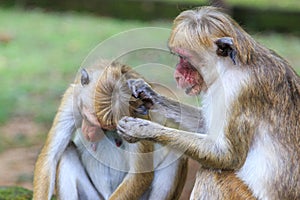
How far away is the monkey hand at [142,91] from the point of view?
21.8 feet

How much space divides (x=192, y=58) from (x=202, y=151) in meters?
0.72

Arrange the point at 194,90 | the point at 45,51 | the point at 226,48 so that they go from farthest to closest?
the point at 45,51
the point at 194,90
the point at 226,48

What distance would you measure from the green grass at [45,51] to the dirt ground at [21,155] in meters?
0.25

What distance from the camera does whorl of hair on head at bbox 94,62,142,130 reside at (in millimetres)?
6570

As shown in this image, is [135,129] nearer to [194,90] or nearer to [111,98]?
[111,98]

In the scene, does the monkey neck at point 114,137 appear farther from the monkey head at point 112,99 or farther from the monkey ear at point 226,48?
the monkey ear at point 226,48

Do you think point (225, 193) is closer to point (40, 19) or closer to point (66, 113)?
point (66, 113)

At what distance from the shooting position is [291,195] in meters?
6.52

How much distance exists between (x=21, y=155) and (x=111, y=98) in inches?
183

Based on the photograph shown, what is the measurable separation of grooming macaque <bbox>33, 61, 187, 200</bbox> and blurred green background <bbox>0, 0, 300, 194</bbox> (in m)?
2.93

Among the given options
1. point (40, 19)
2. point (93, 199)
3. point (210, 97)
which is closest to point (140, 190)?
point (93, 199)

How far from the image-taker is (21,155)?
10930 mm

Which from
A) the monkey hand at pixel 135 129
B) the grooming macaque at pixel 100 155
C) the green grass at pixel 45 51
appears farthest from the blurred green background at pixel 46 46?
the monkey hand at pixel 135 129

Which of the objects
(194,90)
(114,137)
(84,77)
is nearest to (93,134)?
(114,137)
